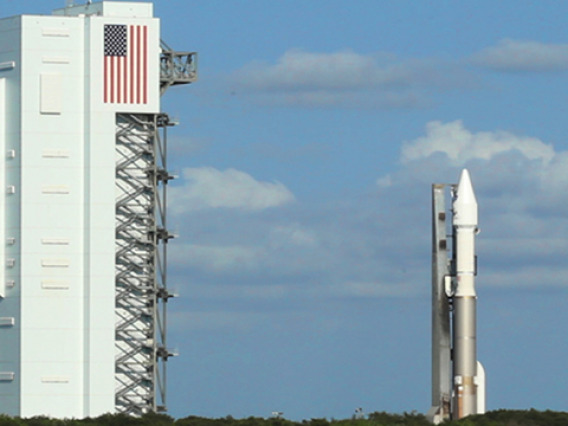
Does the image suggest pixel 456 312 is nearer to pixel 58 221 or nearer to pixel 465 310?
pixel 465 310

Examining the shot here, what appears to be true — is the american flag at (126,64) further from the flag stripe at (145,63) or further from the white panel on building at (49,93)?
the white panel on building at (49,93)

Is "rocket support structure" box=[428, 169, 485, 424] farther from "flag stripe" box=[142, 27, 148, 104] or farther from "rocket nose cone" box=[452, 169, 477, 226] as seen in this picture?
"flag stripe" box=[142, 27, 148, 104]

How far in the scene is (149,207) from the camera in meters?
Answer: 137

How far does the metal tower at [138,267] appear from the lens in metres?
136

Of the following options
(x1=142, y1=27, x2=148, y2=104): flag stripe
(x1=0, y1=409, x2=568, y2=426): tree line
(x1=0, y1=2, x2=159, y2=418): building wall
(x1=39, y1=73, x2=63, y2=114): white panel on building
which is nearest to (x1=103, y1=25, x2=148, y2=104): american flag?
(x1=142, y1=27, x2=148, y2=104): flag stripe

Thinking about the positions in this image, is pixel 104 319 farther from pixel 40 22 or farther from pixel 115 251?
pixel 40 22

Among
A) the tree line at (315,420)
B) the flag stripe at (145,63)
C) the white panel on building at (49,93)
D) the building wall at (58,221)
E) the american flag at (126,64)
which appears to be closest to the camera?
the tree line at (315,420)

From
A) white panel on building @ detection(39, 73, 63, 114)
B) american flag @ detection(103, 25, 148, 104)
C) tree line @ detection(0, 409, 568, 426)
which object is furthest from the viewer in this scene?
american flag @ detection(103, 25, 148, 104)

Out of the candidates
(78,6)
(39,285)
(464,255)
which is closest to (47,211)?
(39,285)

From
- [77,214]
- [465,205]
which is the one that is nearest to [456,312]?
[465,205]

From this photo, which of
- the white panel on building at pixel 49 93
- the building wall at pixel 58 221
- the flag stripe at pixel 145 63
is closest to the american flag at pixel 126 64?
the flag stripe at pixel 145 63

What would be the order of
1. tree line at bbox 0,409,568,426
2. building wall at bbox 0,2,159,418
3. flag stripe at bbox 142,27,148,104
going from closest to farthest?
tree line at bbox 0,409,568,426, building wall at bbox 0,2,159,418, flag stripe at bbox 142,27,148,104

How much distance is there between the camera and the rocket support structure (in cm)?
12344

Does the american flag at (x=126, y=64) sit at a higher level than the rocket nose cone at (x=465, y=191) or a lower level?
higher
